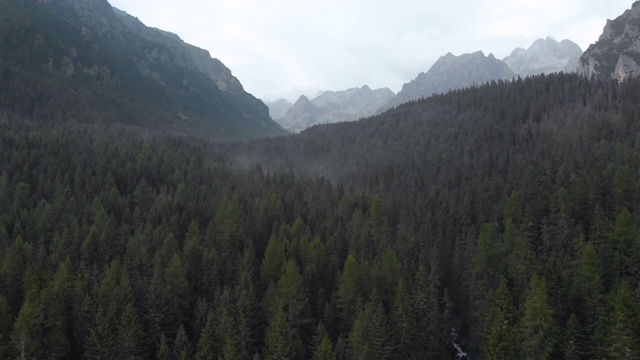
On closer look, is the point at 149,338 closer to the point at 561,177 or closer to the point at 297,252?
the point at 297,252

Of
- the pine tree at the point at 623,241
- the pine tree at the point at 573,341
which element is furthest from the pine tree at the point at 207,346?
the pine tree at the point at 623,241

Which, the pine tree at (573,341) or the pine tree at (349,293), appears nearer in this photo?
the pine tree at (573,341)

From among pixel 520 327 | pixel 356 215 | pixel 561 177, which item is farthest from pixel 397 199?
pixel 520 327

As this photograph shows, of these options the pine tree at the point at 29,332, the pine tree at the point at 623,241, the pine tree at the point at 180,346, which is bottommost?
the pine tree at the point at 180,346

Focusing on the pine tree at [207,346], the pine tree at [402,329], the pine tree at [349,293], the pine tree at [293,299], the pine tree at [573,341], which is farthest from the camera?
the pine tree at [349,293]

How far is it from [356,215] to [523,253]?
159 feet

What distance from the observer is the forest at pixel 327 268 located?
216ft

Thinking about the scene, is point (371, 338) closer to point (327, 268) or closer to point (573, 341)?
point (573, 341)

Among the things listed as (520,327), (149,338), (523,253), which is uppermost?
(523,253)

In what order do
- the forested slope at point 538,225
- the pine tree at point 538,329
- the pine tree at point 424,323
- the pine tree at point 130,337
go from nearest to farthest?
1. the pine tree at point 130,337
2. the pine tree at point 538,329
3. the pine tree at point 424,323
4. the forested slope at point 538,225

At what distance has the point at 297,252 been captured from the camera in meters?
97.6

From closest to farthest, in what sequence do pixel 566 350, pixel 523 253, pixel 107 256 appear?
pixel 566 350 < pixel 523 253 < pixel 107 256

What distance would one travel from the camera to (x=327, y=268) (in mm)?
93500

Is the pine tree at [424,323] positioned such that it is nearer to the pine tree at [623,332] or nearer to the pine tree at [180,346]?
the pine tree at [623,332]
